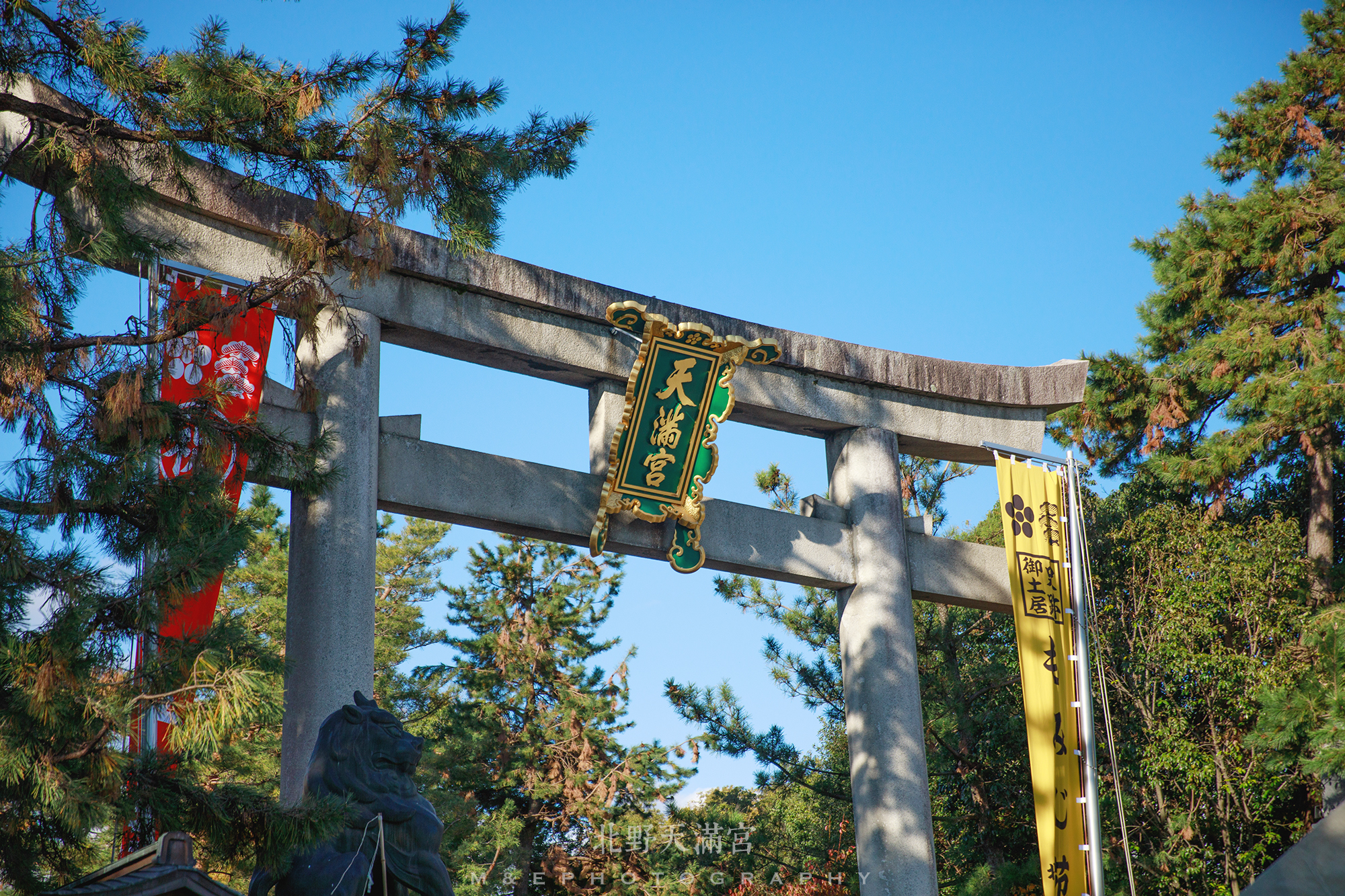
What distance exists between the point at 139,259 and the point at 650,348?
3472 millimetres

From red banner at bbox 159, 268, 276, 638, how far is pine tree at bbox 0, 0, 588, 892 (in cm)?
34

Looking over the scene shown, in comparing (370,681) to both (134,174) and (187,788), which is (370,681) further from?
(134,174)

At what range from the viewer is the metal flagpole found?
802 centimetres

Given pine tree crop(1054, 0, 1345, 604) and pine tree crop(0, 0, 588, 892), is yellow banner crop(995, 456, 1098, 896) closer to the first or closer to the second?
pine tree crop(1054, 0, 1345, 604)

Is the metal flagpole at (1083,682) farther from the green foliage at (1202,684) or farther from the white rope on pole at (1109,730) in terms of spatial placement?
the green foliage at (1202,684)

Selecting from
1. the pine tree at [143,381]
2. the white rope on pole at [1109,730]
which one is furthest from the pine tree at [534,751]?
the pine tree at [143,381]

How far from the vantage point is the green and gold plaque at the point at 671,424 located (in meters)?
8.05

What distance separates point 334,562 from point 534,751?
29.2 ft

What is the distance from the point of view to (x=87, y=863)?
4.70 metres

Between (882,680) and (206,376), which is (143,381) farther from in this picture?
→ (882,680)

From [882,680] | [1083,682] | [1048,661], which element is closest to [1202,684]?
[1083,682]

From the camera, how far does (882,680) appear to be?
8.55 meters

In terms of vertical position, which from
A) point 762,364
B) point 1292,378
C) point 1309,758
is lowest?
point 1309,758

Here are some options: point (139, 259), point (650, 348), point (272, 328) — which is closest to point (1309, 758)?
point (650, 348)
